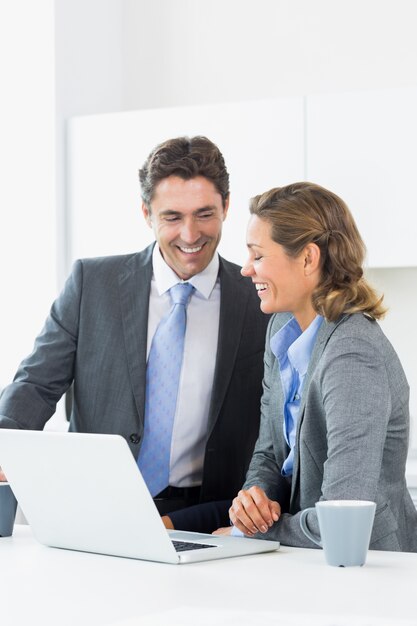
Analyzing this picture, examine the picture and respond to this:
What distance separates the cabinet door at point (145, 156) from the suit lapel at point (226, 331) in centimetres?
118

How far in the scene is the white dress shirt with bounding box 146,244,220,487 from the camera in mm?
2381

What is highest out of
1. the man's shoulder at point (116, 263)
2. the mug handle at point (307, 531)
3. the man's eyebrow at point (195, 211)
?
the man's eyebrow at point (195, 211)

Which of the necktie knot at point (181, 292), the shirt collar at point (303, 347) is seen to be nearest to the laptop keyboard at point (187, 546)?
the shirt collar at point (303, 347)

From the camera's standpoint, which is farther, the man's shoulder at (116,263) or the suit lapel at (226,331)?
the man's shoulder at (116,263)

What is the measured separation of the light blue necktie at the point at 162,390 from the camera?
237 centimetres

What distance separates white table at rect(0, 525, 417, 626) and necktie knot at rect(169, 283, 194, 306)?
85 centimetres

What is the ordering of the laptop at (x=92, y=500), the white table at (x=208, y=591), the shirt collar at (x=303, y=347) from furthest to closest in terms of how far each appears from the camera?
the shirt collar at (x=303, y=347) < the laptop at (x=92, y=500) < the white table at (x=208, y=591)

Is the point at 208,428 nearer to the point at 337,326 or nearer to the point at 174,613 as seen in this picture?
the point at 337,326

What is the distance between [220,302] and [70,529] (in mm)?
875

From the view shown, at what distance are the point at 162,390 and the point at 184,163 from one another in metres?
0.52

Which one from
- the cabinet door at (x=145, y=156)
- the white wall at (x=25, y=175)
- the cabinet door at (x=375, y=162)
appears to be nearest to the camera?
the cabinet door at (x=375, y=162)

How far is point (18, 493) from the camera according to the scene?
180 centimetres

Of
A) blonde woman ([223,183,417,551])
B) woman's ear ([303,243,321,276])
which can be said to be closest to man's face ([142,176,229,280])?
blonde woman ([223,183,417,551])

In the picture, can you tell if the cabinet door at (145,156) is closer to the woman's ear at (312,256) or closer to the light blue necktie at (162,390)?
the light blue necktie at (162,390)
